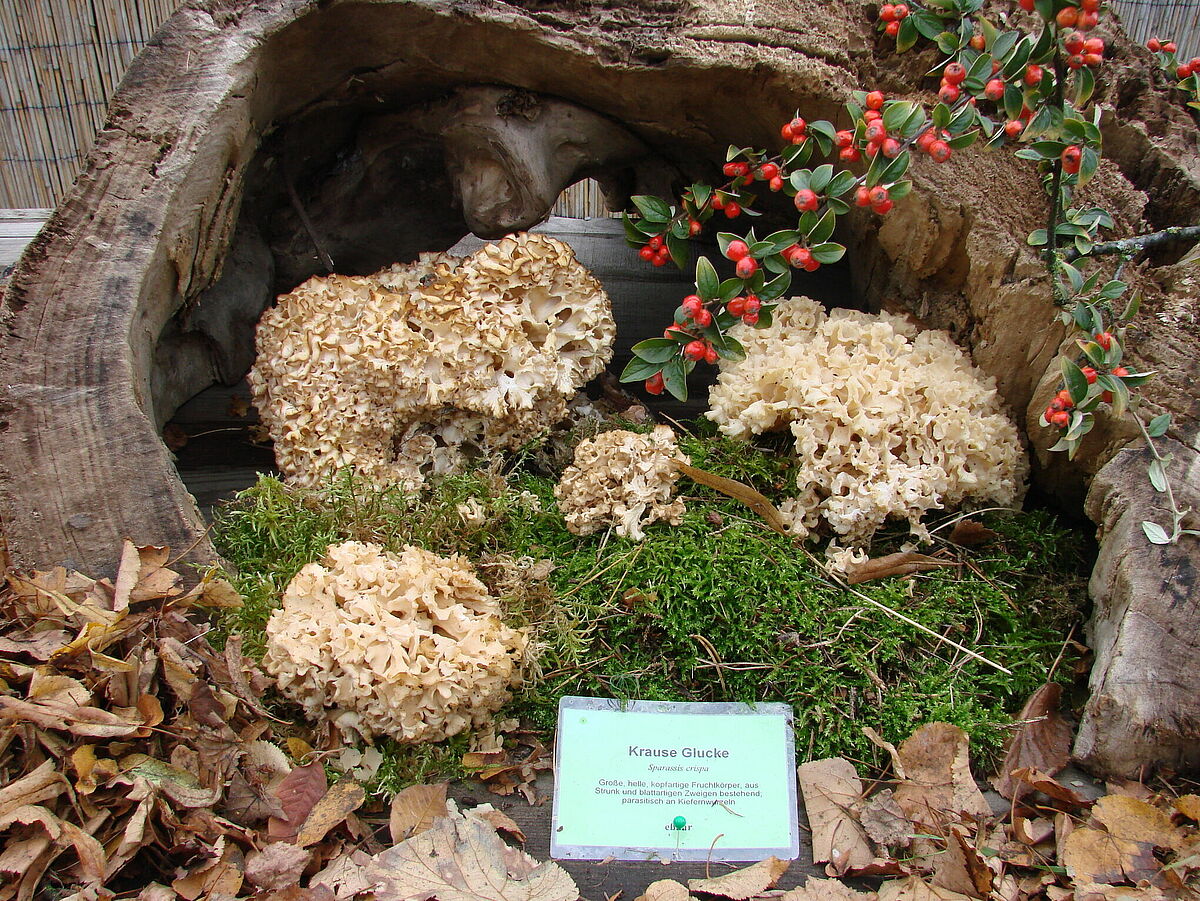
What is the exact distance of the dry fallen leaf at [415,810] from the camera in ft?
5.41

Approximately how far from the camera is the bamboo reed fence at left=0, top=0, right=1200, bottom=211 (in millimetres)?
Answer: 3855

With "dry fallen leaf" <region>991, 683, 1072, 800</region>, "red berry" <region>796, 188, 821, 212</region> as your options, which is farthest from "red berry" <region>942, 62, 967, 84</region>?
"dry fallen leaf" <region>991, 683, 1072, 800</region>

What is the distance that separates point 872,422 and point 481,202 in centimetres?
144

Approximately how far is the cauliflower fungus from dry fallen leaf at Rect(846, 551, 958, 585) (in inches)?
1.8

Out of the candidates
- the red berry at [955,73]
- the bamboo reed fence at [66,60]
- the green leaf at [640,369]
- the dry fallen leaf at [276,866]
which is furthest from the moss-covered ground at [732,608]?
the bamboo reed fence at [66,60]

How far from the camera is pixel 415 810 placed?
1684 millimetres

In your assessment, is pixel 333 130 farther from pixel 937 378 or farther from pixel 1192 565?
pixel 1192 565

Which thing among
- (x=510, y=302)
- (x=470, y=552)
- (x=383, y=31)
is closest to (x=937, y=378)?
(x=510, y=302)

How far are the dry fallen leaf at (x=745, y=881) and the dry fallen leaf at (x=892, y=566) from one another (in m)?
0.75

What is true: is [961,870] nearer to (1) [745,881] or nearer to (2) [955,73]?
(1) [745,881]

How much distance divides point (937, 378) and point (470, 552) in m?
1.41

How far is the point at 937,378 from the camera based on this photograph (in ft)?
7.29

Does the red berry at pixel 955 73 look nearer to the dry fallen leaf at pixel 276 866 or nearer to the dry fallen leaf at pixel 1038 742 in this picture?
the dry fallen leaf at pixel 1038 742

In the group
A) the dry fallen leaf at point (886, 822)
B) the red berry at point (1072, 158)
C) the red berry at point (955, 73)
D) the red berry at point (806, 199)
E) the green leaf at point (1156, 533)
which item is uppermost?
the red berry at point (955, 73)
